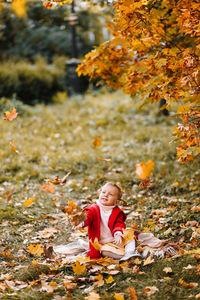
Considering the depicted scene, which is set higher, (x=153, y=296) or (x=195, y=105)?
(x=195, y=105)

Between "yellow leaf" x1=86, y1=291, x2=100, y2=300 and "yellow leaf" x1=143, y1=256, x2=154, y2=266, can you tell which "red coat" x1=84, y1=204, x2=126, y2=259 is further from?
"yellow leaf" x1=86, y1=291, x2=100, y2=300

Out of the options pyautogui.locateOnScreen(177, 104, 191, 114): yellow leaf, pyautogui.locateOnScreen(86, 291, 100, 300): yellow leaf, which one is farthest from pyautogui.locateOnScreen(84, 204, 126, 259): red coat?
pyautogui.locateOnScreen(177, 104, 191, 114): yellow leaf

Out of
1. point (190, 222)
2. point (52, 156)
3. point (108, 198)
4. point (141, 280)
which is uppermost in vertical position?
point (108, 198)

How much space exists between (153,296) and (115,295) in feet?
0.86

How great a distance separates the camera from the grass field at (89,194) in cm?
280

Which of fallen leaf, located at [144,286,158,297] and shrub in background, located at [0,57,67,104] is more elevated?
fallen leaf, located at [144,286,158,297]

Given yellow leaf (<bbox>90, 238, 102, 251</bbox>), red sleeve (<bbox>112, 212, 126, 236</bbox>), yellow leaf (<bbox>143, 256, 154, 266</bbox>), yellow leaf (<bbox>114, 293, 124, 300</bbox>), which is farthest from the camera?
red sleeve (<bbox>112, 212, 126, 236</bbox>)

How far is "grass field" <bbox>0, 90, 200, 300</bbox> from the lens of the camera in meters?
2.80

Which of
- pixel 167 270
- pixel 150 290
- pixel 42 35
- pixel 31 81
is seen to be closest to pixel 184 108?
pixel 167 270

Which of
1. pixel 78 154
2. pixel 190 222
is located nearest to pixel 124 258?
pixel 190 222

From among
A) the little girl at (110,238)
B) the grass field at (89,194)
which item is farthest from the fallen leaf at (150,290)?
the little girl at (110,238)

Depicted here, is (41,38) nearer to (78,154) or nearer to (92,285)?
(78,154)

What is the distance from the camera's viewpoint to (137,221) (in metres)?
4.27

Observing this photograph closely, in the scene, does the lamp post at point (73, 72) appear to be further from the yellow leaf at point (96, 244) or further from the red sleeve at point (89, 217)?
the yellow leaf at point (96, 244)
